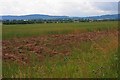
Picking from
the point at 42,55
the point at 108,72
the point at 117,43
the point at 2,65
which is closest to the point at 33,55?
the point at 42,55

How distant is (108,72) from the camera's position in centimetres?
793

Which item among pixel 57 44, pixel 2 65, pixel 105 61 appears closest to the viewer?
pixel 105 61

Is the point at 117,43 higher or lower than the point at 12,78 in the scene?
higher

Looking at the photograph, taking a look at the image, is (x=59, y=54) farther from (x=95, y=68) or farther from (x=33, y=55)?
(x=95, y=68)

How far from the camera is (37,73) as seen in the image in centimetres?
832

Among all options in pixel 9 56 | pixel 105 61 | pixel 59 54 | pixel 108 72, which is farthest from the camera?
pixel 59 54

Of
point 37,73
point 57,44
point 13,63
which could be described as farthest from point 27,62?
point 57,44

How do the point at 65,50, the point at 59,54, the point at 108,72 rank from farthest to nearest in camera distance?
the point at 65,50
the point at 59,54
the point at 108,72

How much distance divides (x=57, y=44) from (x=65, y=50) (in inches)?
71.8

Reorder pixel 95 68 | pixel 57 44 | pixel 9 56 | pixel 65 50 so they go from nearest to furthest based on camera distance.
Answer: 1. pixel 95 68
2. pixel 9 56
3. pixel 65 50
4. pixel 57 44

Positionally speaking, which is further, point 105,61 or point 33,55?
point 33,55

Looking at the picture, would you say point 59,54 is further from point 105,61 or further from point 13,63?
point 105,61

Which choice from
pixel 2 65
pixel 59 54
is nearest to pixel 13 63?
pixel 2 65

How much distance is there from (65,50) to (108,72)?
5.48 meters
